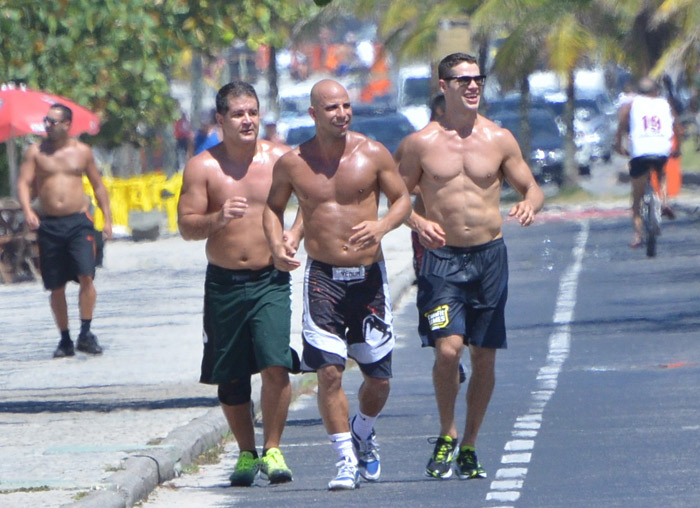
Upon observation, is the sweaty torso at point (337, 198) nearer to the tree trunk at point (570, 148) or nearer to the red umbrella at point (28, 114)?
the red umbrella at point (28, 114)

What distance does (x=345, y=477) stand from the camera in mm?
7762

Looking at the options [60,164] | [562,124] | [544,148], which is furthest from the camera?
[562,124]

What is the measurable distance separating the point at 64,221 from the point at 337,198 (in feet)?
18.5

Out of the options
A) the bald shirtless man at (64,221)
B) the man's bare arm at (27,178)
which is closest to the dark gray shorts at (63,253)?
the bald shirtless man at (64,221)

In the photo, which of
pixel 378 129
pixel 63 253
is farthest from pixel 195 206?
pixel 378 129

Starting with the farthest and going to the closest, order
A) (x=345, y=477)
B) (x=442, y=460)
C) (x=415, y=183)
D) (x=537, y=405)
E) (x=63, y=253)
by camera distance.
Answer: (x=63, y=253)
(x=537, y=405)
(x=415, y=183)
(x=442, y=460)
(x=345, y=477)

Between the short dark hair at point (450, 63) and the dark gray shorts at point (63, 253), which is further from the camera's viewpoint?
the dark gray shorts at point (63, 253)

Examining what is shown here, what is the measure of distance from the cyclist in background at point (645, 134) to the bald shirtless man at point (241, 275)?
39.1 feet

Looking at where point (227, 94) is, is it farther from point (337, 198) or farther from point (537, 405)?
point (537, 405)

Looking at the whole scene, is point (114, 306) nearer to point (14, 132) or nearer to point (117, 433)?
point (14, 132)

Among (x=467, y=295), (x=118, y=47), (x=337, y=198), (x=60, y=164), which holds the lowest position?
(x=467, y=295)

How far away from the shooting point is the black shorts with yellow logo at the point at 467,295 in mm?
8031

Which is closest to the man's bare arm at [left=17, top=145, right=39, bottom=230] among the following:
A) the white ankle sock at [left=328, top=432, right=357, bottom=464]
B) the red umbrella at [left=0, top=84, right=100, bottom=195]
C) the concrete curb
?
the concrete curb

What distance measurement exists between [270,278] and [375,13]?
32306mm
